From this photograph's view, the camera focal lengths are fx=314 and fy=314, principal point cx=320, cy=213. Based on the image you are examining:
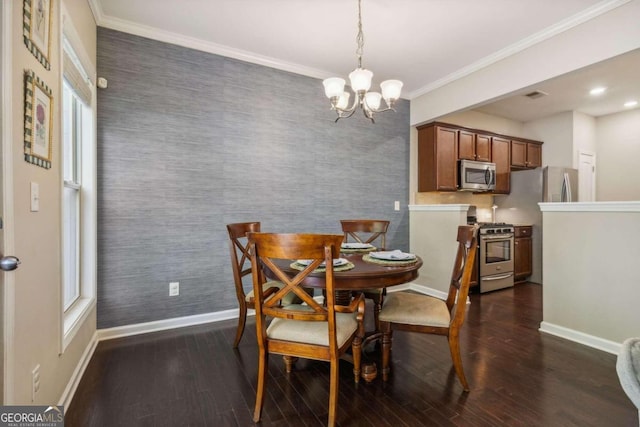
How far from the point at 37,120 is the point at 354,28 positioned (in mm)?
2395

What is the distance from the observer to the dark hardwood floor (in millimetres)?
1673

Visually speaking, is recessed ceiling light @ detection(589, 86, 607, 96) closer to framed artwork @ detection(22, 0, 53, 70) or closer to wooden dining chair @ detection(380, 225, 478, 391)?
wooden dining chair @ detection(380, 225, 478, 391)

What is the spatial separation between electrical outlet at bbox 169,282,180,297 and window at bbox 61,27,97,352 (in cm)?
58

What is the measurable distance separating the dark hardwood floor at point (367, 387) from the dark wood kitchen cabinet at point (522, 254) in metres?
2.14

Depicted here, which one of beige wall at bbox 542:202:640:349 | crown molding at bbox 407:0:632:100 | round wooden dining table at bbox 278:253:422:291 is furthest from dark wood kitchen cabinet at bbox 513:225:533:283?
round wooden dining table at bbox 278:253:422:291

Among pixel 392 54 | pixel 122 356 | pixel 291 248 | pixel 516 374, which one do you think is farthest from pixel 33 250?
pixel 392 54

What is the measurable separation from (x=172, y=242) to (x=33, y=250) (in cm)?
148

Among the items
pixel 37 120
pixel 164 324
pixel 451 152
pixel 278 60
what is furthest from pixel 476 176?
pixel 37 120

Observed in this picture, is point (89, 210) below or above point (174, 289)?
above

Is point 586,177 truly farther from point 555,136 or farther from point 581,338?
point 581,338

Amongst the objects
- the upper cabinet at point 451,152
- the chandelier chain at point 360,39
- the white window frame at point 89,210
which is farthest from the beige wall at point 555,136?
the white window frame at point 89,210

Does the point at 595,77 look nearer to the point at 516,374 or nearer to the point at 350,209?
the point at 350,209

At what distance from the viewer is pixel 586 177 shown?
5.24 meters

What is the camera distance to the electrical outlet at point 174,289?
2.89 metres
